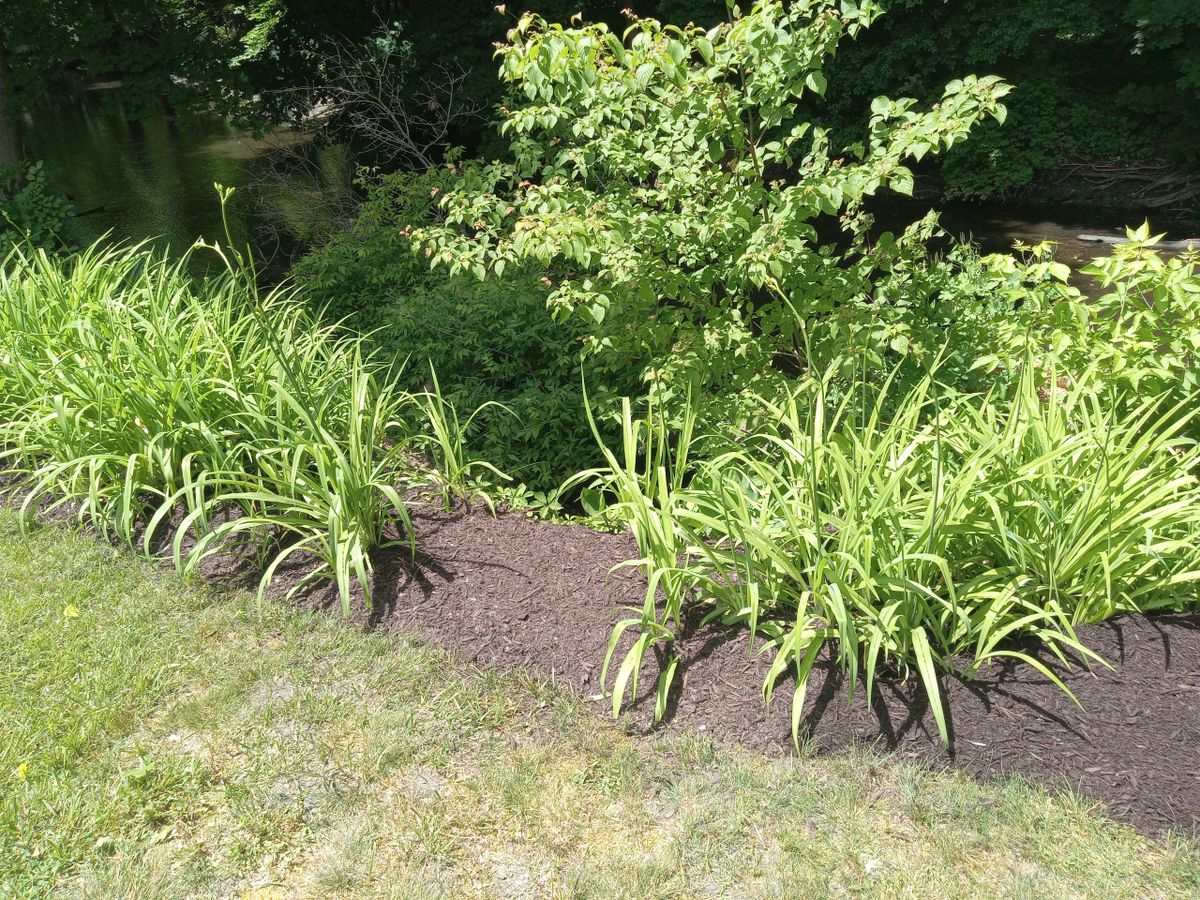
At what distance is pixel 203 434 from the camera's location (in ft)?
12.6

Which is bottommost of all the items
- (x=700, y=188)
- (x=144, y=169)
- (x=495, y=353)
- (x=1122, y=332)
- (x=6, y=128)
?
(x=495, y=353)

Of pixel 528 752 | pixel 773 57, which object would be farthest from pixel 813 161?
pixel 528 752

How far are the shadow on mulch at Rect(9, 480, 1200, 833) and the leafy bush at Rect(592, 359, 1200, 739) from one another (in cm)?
10

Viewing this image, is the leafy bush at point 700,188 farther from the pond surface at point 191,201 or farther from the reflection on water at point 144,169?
the pond surface at point 191,201

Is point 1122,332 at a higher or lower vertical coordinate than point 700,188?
lower

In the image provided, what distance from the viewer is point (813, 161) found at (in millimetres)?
4301

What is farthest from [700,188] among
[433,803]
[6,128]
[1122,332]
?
[6,128]

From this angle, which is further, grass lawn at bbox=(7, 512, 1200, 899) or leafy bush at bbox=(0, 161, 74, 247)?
leafy bush at bbox=(0, 161, 74, 247)

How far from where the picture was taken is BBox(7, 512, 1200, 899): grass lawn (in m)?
2.47

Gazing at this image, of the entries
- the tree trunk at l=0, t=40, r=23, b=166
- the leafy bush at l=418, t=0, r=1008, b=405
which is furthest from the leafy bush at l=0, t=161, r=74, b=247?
the leafy bush at l=418, t=0, r=1008, b=405

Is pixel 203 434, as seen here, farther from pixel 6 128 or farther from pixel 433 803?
pixel 6 128

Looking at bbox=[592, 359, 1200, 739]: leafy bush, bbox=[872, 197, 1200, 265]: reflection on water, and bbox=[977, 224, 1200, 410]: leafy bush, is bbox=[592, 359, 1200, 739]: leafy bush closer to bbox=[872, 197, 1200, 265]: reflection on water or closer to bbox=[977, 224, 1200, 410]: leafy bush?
bbox=[977, 224, 1200, 410]: leafy bush

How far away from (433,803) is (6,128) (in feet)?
35.4

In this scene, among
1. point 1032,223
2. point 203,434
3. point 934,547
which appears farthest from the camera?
point 1032,223
